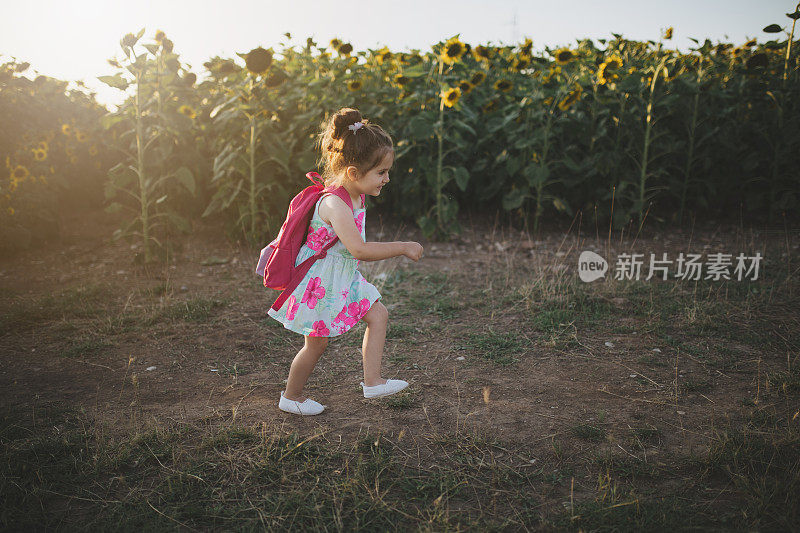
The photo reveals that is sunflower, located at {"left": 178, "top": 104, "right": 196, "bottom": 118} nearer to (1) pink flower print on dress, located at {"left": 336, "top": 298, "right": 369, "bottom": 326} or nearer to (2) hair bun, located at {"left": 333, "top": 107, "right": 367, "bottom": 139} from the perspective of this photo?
(2) hair bun, located at {"left": 333, "top": 107, "right": 367, "bottom": 139}

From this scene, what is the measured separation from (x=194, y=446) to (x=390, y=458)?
2.63 feet

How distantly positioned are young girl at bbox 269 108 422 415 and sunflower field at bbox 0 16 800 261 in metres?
2.43

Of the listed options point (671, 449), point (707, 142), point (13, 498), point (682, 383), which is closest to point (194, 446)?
point (13, 498)

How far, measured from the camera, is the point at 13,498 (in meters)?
2.09

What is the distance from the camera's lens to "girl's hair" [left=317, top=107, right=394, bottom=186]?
245cm

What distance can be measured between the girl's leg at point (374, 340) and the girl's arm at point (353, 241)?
330 millimetres

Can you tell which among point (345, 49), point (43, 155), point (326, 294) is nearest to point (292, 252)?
point (326, 294)

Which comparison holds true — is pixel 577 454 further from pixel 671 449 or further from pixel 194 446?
pixel 194 446

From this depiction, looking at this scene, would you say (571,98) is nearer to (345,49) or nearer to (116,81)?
(345,49)

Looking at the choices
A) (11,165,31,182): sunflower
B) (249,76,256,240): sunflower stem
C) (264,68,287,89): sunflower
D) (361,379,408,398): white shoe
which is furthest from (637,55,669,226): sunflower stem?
(11,165,31,182): sunflower

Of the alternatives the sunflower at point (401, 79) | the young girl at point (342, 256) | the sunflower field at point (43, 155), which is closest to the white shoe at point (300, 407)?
the young girl at point (342, 256)

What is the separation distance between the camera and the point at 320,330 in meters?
2.52

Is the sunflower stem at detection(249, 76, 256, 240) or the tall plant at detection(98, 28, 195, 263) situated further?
the sunflower stem at detection(249, 76, 256, 240)

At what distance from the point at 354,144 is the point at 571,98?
3.36 m
